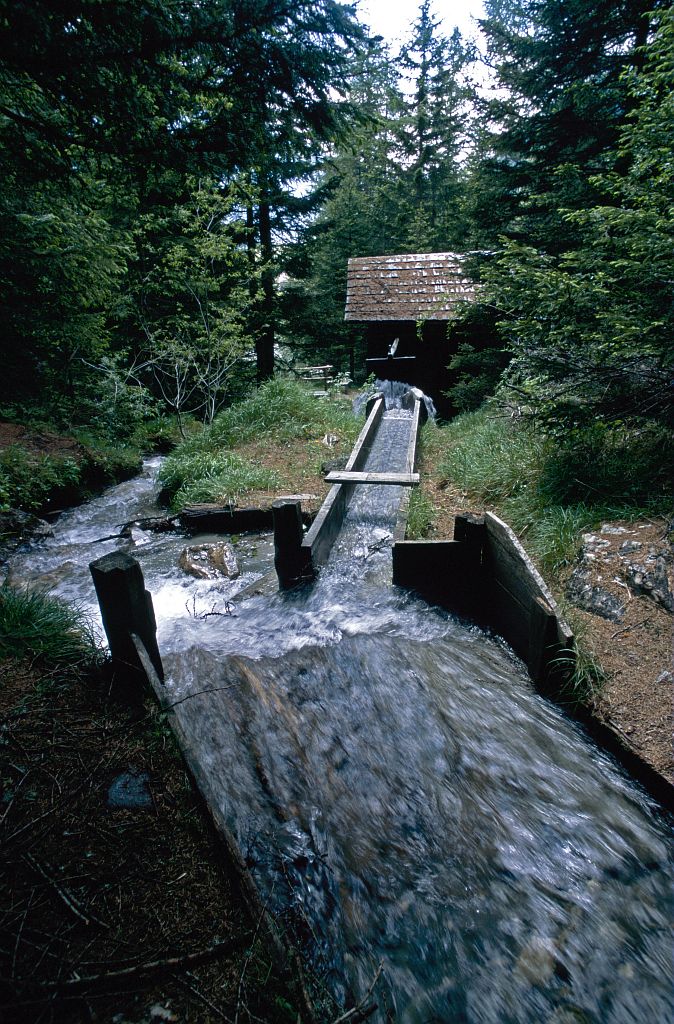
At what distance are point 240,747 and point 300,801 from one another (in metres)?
0.61

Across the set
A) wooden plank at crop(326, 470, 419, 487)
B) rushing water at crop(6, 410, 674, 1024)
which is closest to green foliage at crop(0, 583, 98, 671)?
rushing water at crop(6, 410, 674, 1024)

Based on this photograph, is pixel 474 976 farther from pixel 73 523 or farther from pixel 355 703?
pixel 73 523

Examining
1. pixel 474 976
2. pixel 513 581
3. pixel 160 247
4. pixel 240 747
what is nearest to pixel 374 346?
pixel 160 247

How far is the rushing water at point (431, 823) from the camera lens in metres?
2.06

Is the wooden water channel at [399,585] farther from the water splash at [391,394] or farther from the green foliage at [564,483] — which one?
the water splash at [391,394]

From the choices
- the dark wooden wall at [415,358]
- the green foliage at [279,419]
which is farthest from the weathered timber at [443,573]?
the dark wooden wall at [415,358]

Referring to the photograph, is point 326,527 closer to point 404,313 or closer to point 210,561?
point 210,561

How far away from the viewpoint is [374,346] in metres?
14.6

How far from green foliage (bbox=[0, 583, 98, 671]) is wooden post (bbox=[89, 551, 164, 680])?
0.30 meters

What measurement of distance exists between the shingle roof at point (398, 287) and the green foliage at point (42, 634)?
12566mm

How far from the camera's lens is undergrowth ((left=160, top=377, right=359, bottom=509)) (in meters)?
7.94

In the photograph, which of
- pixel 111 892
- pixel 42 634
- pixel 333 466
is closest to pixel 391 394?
pixel 333 466

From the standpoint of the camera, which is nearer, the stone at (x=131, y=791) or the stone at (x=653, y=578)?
the stone at (x=131, y=791)

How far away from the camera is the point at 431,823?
274 cm
